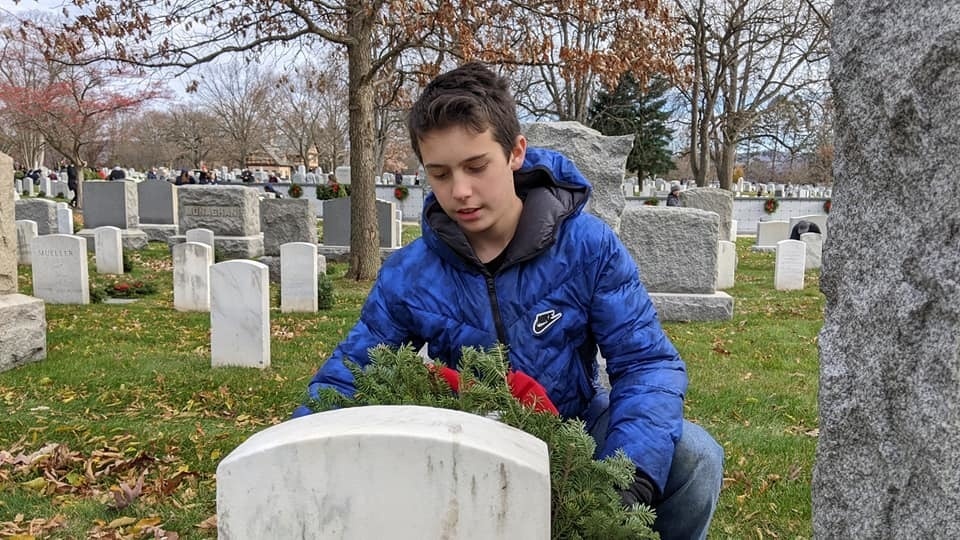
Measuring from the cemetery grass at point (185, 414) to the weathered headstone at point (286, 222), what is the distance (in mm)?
5808

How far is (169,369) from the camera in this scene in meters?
5.92

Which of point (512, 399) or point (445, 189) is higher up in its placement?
point (445, 189)

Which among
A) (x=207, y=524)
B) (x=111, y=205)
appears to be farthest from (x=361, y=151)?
(x=207, y=524)

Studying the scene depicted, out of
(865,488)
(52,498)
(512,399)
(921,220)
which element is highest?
(921,220)

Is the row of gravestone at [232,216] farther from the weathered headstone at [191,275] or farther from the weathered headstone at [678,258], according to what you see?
the weathered headstone at [678,258]

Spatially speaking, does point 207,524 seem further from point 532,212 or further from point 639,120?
point 639,120

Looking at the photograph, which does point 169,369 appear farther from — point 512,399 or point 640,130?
point 640,130

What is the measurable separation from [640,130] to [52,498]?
32.7m

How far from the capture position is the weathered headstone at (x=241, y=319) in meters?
6.05

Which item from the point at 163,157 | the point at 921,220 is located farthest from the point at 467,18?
the point at 163,157

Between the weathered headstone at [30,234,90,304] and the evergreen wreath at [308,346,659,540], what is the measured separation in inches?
346

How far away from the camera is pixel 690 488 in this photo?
76.8 inches

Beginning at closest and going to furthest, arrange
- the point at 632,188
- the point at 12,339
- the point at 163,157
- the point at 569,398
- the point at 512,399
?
1. the point at 512,399
2. the point at 569,398
3. the point at 12,339
4. the point at 632,188
5. the point at 163,157

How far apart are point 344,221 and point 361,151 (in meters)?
4.02
